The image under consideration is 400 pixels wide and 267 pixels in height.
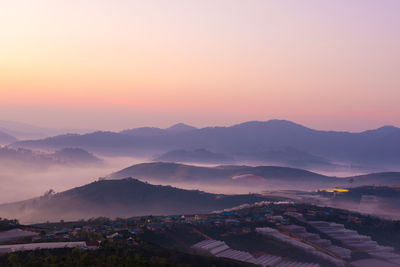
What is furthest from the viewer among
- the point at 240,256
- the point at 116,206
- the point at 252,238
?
the point at 116,206

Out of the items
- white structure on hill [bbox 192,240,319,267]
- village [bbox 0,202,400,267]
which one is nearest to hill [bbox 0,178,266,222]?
village [bbox 0,202,400,267]

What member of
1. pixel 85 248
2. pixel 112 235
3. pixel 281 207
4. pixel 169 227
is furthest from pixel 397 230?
pixel 85 248

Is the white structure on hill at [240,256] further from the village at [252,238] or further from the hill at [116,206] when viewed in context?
the hill at [116,206]

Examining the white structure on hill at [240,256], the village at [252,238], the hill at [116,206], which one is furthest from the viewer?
the hill at [116,206]

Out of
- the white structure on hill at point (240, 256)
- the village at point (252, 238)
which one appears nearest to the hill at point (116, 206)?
the village at point (252, 238)

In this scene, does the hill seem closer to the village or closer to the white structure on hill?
the village

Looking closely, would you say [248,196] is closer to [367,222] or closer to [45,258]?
[367,222]

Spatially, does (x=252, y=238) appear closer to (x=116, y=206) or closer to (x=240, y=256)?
(x=240, y=256)

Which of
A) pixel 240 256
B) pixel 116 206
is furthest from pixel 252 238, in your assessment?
pixel 116 206
